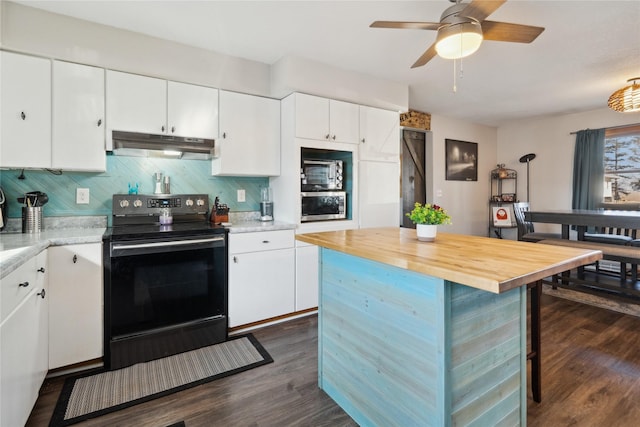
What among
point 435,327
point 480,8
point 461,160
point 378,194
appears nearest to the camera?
point 435,327

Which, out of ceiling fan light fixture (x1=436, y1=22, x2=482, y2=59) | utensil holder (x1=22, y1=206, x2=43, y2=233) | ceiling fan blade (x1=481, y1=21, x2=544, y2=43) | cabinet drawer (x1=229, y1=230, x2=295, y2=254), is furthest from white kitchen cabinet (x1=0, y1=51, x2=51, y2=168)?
ceiling fan blade (x1=481, y1=21, x2=544, y2=43)

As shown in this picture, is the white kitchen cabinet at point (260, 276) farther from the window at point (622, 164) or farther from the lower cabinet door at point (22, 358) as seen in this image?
the window at point (622, 164)

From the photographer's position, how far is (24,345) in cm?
150

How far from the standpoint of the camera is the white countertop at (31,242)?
1.33 m

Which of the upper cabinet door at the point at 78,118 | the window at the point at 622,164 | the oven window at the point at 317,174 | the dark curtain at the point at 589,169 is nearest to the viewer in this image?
the upper cabinet door at the point at 78,118

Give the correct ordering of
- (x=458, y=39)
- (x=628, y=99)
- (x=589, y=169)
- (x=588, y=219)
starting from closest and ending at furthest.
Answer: (x=458, y=39) → (x=628, y=99) → (x=588, y=219) → (x=589, y=169)

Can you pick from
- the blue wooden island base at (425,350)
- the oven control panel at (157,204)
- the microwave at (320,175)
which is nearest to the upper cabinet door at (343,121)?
the microwave at (320,175)

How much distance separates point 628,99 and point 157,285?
182 inches

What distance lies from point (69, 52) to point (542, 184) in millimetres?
6225

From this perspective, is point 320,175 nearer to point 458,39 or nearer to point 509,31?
point 458,39

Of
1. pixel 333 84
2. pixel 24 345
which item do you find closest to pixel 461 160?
pixel 333 84

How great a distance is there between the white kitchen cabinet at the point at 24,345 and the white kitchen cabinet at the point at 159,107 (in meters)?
1.10

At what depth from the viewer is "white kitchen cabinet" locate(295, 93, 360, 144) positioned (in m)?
2.90

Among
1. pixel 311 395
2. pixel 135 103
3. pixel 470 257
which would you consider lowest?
pixel 311 395
